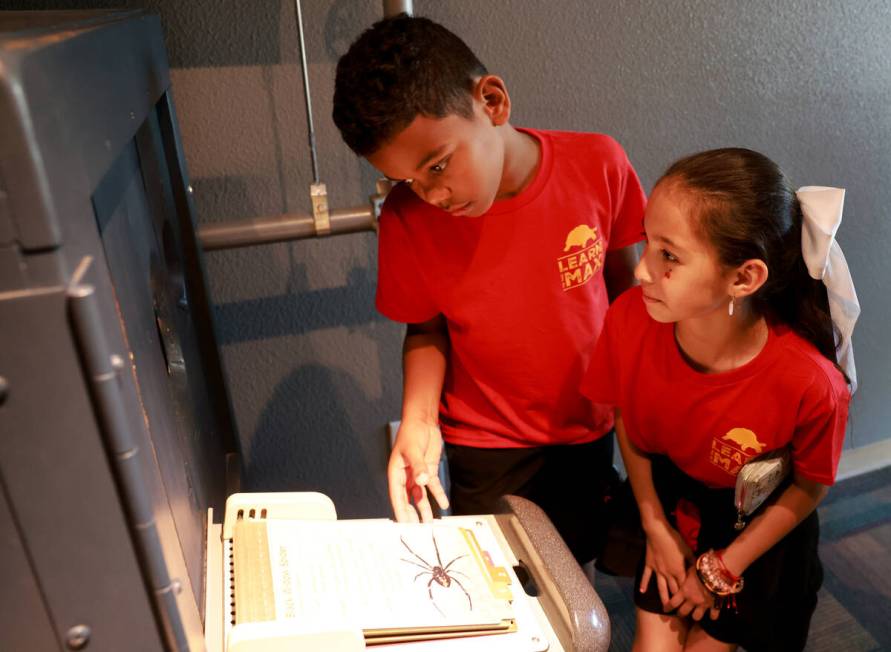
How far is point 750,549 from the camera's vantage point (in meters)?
0.98

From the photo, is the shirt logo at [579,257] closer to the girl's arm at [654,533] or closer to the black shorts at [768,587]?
the girl's arm at [654,533]

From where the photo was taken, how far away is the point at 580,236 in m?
0.99

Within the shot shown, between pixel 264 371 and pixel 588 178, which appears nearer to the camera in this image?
pixel 588 178

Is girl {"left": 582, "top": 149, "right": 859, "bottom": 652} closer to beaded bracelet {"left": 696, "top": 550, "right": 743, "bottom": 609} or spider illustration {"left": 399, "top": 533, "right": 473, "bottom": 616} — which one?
beaded bracelet {"left": 696, "top": 550, "right": 743, "bottom": 609}

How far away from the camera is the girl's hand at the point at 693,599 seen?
1.01 meters

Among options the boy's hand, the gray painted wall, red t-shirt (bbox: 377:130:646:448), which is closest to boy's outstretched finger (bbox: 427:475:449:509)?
the boy's hand

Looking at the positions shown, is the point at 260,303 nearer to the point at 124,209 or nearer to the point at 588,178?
the point at 588,178

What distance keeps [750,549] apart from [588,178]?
1.83 feet

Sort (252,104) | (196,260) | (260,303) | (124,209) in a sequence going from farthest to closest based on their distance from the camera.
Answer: (260,303), (252,104), (196,260), (124,209)

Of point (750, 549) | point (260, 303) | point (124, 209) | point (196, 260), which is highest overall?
point (124, 209)

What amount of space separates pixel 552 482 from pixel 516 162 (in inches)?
19.4

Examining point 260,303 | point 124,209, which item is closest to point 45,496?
point 124,209

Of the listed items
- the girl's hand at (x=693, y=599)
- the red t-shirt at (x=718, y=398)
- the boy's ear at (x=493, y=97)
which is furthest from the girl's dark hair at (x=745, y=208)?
the girl's hand at (x=693, y=599)

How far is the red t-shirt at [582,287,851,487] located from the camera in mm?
908
